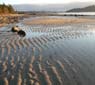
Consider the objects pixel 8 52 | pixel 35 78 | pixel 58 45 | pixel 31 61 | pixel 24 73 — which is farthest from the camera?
pixel 58 45

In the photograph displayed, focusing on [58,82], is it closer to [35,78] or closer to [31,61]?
[35,78]

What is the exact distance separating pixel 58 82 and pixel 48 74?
988 millimetres

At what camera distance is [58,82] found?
28.0 feet

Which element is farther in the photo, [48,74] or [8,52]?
[8,52]

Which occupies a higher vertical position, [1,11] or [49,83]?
[49,83]

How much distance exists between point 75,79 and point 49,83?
995mm

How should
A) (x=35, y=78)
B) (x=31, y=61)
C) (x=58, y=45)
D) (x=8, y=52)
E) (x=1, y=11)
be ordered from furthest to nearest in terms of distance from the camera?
(x=1, y=11) → (x=58, y=45) → (x=8, y=52) → (x=31, y=61) → (x=35, y=78)

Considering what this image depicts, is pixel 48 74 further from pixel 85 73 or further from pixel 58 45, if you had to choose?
pixel 58 45

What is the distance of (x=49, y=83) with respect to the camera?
8.45 metres

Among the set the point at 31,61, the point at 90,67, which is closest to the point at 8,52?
the point at 31,61

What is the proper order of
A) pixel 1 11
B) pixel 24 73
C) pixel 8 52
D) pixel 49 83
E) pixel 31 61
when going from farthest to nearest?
pixel 1 11 → pixel 8 52 → pixel 31 61 → pixel 24 73 → pixel 49 83

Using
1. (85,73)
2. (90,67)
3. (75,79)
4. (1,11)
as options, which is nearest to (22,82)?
(75,79)

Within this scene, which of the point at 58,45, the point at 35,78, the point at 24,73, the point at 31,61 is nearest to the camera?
the point at 35,78

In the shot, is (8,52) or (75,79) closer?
(75,79)
